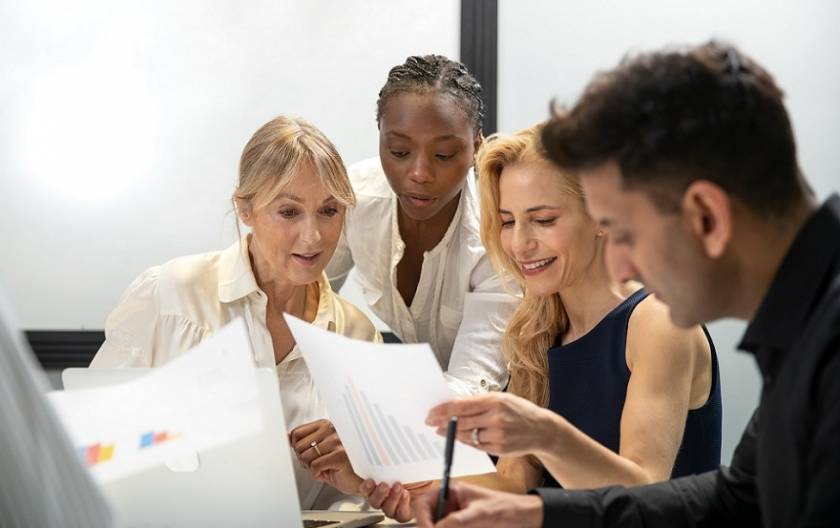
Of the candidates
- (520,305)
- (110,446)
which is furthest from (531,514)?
(520,305)

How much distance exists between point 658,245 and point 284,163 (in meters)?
1.37

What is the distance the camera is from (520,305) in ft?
7.79

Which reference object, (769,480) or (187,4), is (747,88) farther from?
(187,4)

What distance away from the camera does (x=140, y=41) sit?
3854 millimetres

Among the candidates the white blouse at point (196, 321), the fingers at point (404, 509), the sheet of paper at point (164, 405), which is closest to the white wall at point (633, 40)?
the white blouse at point (196, 321)

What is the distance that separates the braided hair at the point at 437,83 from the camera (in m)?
2.57

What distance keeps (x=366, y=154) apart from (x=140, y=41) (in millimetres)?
875

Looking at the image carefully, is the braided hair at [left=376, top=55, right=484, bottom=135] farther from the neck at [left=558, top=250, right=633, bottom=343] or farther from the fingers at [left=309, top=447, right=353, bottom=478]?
the fingers at [left=309, top=447, right=353, bottom=478]

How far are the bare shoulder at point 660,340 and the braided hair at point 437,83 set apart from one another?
0.73m

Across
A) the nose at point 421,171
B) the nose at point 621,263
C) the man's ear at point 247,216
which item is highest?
the nose at point 621,263

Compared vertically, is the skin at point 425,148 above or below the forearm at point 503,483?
above

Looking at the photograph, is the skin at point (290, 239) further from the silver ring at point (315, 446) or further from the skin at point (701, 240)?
the skin at point (701, 240)

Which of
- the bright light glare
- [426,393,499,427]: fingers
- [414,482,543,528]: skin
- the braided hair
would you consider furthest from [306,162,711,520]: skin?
the bright light glare

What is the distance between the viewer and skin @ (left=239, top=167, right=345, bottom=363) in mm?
2432
